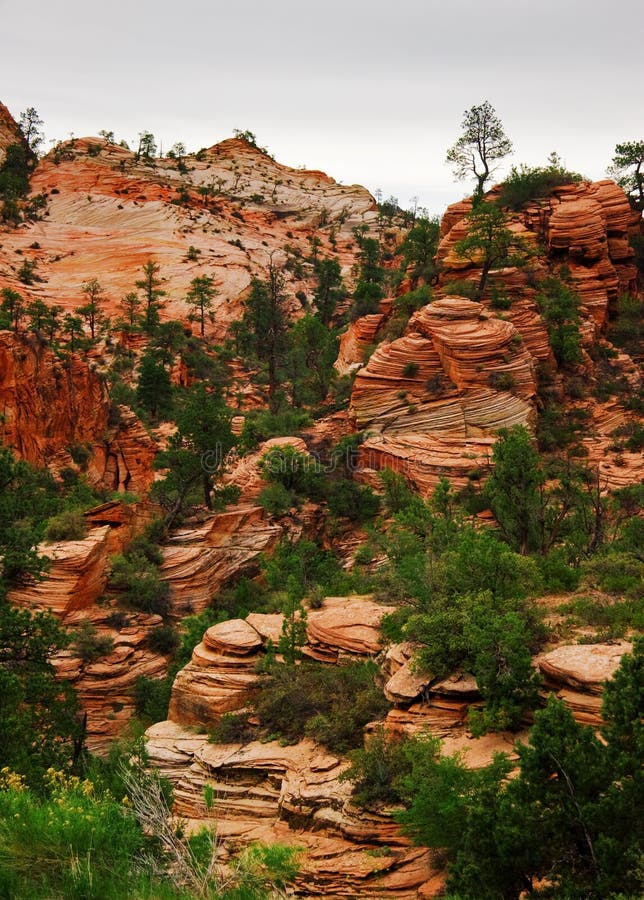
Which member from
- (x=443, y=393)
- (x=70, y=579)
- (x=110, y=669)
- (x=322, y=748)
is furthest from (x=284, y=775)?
(x=443, y=393)

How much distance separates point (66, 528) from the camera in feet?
94.1

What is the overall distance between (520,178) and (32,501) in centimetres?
3663

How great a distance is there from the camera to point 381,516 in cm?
3397

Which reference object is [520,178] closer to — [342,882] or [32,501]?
[32,501]

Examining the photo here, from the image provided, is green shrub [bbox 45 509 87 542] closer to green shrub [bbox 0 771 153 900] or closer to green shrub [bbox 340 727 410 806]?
green shrub [bbox 340 727 410 806]

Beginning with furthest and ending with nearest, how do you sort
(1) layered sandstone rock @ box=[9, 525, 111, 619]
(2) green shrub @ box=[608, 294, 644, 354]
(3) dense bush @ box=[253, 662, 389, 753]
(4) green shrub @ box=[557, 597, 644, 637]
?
(2) green shrub @ box=[608, 294, 644, 354], (1) layered sandstone rock @ box=[9, 525, 111, 619], (3) dense bush @ box=[253, 662, 389, 753], (4) green shrub @ box=[557, 597, 644, 637]

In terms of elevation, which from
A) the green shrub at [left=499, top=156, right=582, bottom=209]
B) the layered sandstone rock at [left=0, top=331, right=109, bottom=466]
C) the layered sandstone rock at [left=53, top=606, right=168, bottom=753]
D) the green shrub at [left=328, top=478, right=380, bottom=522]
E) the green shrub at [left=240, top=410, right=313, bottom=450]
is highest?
the green shrub at [left=499, top=156, right=582, bottom=209]

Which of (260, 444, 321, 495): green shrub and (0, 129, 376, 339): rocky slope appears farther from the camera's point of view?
(0, 129, 376, 339): rocky slope

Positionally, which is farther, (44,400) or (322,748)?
(44,400)

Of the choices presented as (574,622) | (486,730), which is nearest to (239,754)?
(486,730)

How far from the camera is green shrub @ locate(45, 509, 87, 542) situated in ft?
93.3

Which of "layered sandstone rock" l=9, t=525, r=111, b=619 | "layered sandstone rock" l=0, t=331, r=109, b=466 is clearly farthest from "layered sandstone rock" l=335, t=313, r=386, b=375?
"layered sandstone rock" l=9, t=525, r=111, b=619

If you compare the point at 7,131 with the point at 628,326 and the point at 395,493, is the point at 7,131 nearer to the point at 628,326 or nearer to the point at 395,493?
the point at 628,326

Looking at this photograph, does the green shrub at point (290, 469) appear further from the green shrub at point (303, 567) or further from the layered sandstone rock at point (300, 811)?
the layered sandstone rock at point (300, 811)
